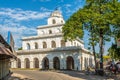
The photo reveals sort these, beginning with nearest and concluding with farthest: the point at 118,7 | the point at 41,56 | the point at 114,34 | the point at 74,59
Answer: the point at 118,7 → the point at 114,34 → the point at 74,59 → the point at 41,56

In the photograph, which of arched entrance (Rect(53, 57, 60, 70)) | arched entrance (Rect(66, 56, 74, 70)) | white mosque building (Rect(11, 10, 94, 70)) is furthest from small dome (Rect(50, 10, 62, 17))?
arched entrance (Rect(66, 56, 74, 70))

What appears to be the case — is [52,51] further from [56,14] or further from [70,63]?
[56,14]

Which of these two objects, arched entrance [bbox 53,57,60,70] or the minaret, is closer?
arched entrance [bbox 53,57,60,70]

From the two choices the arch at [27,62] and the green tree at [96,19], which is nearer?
the green tree at [96,19]

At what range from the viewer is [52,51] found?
72812 millimetres

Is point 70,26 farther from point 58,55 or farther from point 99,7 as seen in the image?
point 58,55

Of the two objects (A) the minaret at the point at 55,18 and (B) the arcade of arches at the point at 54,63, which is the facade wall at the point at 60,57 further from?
(A) the minaret at the point at 55,18

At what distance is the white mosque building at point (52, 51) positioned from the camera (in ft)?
227

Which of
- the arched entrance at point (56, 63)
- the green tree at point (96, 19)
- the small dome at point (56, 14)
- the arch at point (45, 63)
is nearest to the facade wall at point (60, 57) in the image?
the arch at point (45, 63)

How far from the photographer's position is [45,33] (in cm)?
8456

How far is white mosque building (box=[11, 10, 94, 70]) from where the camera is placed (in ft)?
227

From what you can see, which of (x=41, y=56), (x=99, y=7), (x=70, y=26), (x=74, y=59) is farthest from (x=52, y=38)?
(x=99, y=7)

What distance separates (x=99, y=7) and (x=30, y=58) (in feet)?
127

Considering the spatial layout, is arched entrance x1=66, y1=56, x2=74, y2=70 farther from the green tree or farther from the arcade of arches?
the green tree
